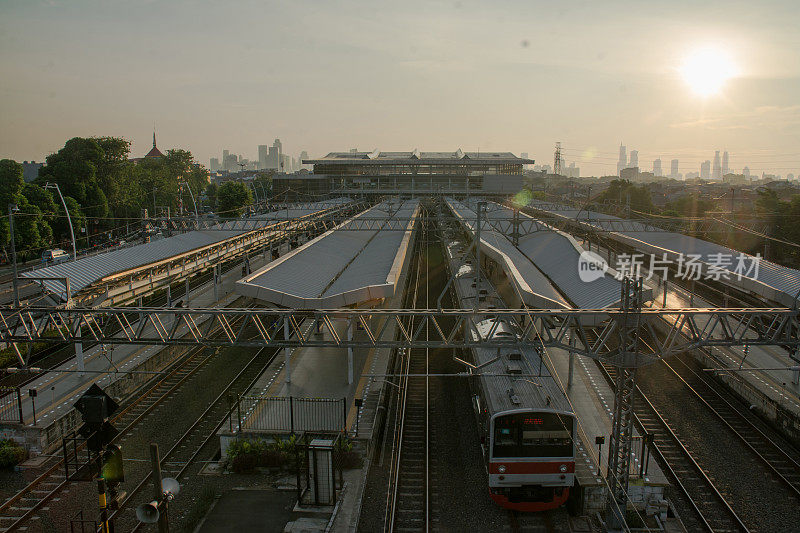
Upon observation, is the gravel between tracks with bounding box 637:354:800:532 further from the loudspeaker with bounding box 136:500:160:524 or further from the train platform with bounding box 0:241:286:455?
the train platform with bounding box 0:241:286:455

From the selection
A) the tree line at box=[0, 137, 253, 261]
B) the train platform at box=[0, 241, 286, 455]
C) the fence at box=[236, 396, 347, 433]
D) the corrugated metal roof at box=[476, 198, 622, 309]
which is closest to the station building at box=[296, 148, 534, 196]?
the tree line at box=[0, 137, 253, 261]

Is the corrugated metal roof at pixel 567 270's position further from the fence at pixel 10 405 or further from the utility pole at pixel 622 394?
the fence at pixel 10 405

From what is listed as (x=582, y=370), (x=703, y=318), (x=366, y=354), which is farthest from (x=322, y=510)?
(x=703, y=318)

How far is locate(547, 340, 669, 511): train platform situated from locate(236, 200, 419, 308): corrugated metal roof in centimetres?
554

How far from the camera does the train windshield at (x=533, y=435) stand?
9328 mm

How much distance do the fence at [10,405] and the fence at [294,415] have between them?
513cm

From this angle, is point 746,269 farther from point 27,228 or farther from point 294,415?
point 27,228

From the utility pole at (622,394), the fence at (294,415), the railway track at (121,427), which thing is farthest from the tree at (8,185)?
the utility pole at (622,394)

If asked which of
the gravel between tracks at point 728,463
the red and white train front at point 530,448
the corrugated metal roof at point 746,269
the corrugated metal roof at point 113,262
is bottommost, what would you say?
the gravel between tracks at point 728,463

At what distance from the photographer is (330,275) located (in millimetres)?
18375

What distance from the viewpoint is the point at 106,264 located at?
18.1 m

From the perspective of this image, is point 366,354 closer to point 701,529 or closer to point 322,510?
point 322,510

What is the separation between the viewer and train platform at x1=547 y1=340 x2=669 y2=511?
31.5ft

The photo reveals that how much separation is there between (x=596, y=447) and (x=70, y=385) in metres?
14.3
